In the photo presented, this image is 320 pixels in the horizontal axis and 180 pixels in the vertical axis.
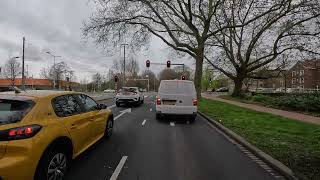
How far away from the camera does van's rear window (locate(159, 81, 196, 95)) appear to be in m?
16.7

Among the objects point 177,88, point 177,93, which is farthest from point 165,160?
point 177,88

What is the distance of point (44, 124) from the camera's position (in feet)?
19.1

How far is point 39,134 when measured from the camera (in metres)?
5.57

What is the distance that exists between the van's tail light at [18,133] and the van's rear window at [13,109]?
8.0 inches

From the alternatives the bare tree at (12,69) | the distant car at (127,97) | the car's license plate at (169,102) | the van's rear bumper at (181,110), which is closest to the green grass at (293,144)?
the van's rear bumper at (181,110)

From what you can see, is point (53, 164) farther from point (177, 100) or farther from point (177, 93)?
point (177, 93)

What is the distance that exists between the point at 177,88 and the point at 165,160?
8.99 metres

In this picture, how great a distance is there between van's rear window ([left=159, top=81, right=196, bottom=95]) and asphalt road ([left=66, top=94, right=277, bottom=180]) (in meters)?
5.31

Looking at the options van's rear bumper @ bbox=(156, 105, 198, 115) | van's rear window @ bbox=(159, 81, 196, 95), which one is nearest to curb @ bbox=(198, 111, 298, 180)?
van's rear bumper @ bbox=(156, 105, 198, 115)

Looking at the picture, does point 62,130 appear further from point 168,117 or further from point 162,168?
point 168,117

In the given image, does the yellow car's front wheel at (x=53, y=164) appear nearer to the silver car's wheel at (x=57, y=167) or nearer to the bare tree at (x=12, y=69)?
the silver car's wheel at (x=57, y=167)

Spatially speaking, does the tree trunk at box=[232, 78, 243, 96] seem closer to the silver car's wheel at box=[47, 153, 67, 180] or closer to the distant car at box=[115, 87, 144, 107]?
the distant car at box=[115, 87, 144, 107]

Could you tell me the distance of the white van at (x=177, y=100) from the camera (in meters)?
16.3

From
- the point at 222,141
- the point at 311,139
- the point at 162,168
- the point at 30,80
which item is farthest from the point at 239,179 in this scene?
the point at 30,80
